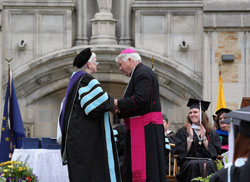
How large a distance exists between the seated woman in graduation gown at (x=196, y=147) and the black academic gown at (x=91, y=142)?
2191mm

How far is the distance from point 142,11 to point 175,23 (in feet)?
2.30

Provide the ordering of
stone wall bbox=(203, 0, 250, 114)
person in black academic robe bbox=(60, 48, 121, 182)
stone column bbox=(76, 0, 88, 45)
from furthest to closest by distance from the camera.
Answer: stone column bbox=(76, 0, 88, 45) < stone wall bbox=(203, 0, 250, 114) < person in black academic robe bbox=(60, 48, 121, 182)

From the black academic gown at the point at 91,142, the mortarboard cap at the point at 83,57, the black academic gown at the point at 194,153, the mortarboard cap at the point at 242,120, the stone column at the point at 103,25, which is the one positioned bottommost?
the black academic gown at the point at 194,153

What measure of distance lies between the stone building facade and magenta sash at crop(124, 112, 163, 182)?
697 centimetres

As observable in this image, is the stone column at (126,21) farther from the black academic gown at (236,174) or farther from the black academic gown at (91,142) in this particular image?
the black academic gown at (236,174)

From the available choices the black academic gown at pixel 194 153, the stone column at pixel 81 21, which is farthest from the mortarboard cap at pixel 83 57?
the stone column at pixel 81 21

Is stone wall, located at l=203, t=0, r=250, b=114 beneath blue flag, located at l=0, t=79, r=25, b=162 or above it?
above

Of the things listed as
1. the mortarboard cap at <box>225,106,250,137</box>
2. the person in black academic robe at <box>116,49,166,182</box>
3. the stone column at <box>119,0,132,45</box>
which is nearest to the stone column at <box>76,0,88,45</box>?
the stone column at <box>119,0,132,45</box>

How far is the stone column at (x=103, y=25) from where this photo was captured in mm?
14680

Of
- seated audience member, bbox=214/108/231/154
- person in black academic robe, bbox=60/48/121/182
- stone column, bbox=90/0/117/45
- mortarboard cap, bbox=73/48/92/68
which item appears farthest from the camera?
stone column, bbox=90/0/117/45

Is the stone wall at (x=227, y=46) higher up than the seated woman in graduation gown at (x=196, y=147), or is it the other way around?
the stone wall at (x=227, y=46)

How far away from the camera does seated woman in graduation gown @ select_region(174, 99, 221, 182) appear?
9.42 metres

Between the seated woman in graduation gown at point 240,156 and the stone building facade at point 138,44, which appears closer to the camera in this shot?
the seated woman in graduation gown at point 240,156

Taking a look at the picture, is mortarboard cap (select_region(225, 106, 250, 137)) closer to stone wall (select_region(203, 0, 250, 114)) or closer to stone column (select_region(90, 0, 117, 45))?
stone wall (select_region(203, 0, 250, 114))
